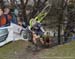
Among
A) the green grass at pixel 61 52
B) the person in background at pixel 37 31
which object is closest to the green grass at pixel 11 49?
the person in background at pixel 37 31

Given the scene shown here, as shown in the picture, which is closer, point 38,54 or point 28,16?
point 38,54

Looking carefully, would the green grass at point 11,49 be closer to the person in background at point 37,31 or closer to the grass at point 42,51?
the grass at point 42,51

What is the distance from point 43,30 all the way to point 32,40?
514 millimetres

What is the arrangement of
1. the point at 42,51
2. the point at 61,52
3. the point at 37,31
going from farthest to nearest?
the point at 37,31, the point at 42,51, the point at 61,52

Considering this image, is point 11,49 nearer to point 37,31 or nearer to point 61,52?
point 37,31

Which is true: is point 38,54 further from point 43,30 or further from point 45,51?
point 43,30

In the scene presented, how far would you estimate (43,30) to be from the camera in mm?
8977

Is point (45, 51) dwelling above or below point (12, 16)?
below

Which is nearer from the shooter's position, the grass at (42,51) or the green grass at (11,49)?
the grass at (42,51)

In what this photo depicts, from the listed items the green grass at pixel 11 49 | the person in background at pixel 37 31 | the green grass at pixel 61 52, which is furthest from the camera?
the person in background at pixel 37 31

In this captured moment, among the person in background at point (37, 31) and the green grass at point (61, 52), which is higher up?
the person in background at point (37, 31)

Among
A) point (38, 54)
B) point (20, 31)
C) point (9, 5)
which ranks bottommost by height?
point (38, 54)

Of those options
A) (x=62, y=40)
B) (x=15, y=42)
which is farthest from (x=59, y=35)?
(x=15, y=42)

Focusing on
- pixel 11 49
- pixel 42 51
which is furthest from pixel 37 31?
pixel 11 49
